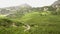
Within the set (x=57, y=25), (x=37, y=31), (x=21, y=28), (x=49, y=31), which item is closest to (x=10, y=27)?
(x=21, y=28)

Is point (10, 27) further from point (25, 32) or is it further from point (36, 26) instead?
point (36, 26)

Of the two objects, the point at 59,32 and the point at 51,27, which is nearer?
the point at 59,32

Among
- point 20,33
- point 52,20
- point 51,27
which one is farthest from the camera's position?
point 52,20

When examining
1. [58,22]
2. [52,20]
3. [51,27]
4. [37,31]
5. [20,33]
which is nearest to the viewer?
[20,33]

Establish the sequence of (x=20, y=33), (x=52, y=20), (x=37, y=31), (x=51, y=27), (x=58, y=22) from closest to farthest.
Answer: (x=20, y=33), (x=37, y=31), (x=51, y=27), (x=58, y=22), (x=52, y=20)

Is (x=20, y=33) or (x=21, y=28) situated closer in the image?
(x=20, y=33)

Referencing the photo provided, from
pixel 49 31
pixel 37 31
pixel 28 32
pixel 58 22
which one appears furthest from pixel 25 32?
pixel 58 22

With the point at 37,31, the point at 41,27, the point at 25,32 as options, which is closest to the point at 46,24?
the point at 41,27

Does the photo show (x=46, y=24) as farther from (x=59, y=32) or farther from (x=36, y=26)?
(x=59, y=32)

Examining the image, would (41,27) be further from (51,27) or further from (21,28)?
(21,28)
